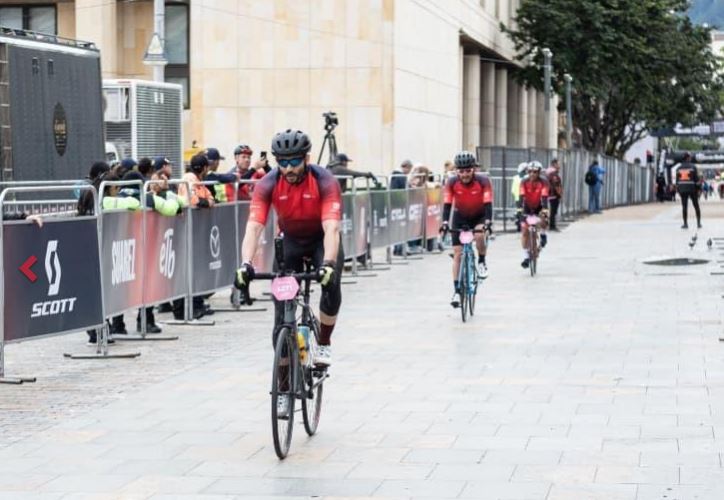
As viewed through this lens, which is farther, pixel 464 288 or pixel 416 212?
pixel 416 212

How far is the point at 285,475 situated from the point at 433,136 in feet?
138

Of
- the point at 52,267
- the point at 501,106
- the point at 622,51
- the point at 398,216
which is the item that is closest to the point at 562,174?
→ the point at 501,106

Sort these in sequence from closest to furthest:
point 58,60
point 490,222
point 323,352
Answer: point 323,352, point 490,222, point 58,60

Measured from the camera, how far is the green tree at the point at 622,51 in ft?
214

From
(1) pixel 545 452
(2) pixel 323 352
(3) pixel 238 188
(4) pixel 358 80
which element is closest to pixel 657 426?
(1) pixel 545 452

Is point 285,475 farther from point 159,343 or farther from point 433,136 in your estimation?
point 433,136

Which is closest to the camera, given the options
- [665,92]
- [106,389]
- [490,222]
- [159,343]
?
[106,389]

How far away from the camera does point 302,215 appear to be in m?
9.84

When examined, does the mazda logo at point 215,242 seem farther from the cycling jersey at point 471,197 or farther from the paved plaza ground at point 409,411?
the cycling jersey at point 471,197

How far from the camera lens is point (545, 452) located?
9.04 m

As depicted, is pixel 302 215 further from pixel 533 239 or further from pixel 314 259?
pixel 533 239

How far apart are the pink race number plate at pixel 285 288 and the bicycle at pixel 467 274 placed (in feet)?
26.3

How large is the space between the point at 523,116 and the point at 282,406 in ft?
214

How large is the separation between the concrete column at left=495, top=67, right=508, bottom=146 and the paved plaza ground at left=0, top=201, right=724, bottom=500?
46517mm
